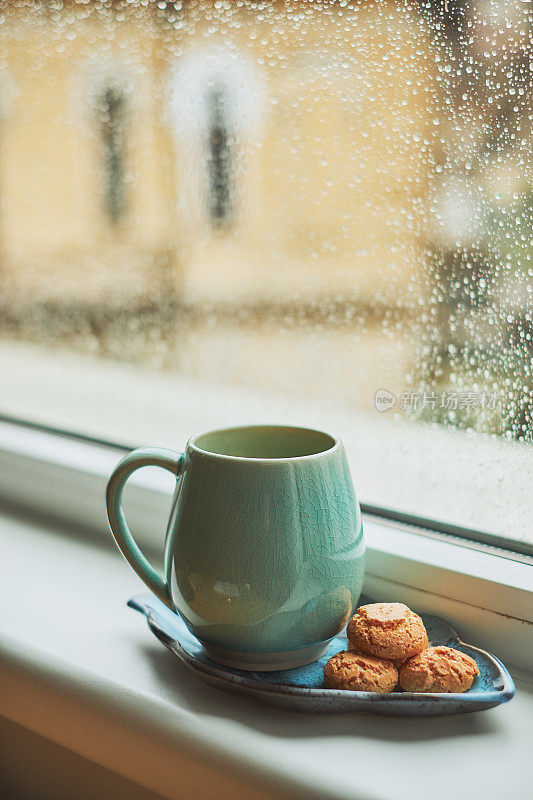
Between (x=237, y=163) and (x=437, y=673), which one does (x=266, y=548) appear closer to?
(x=437, y=673)

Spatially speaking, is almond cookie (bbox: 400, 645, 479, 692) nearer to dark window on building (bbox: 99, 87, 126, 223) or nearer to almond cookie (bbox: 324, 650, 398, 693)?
almond cookie (bbox: 324, 650, 398, 693)

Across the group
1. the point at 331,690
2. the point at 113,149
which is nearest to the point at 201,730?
the point at 331,690

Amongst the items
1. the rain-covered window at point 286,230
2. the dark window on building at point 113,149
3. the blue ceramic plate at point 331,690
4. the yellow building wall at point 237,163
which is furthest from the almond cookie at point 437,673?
the dark window on building at point 113,149

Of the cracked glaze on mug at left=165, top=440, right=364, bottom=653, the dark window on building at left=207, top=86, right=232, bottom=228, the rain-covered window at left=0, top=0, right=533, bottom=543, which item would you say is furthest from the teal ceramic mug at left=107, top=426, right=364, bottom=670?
the dark window on building at left=207, top=86, right=232, bottom=228

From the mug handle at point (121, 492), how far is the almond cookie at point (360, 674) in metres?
0.11

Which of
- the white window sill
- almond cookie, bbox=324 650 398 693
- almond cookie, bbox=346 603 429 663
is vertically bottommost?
the white window sill

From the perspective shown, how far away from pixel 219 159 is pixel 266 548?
0.41 meters

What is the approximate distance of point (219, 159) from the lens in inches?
25.7

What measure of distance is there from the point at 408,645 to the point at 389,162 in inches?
13.7

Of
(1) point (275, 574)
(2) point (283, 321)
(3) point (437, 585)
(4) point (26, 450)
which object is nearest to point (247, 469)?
(1) point (275, 574)

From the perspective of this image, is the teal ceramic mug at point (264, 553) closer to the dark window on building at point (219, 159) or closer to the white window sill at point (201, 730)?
the white window sill at point (201, 730)

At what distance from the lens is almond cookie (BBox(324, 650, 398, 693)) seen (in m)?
0.39

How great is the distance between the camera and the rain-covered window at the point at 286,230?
19.4 inches

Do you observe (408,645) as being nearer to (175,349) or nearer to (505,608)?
(505,608)
